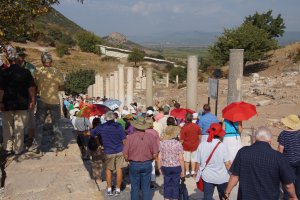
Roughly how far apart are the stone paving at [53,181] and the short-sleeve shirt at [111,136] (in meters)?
0.60

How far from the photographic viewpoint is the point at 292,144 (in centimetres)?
602

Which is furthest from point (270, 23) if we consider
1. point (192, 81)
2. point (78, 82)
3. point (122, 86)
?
point (192, 81)

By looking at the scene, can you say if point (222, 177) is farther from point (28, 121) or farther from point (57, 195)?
point (28, 121)

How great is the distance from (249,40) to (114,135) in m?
45.0

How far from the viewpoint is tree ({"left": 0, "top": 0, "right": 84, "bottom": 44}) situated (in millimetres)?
7215

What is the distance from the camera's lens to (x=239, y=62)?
1065 centimetres

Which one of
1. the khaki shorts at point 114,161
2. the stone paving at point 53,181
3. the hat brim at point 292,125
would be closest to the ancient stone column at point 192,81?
the stone paving at point 53,181

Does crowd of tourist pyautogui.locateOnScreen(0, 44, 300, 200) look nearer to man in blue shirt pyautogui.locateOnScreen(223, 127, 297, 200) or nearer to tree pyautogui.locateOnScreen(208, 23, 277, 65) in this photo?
man in blue shirt pyautogui.locateOnScreen(223, 127, 297, 200)

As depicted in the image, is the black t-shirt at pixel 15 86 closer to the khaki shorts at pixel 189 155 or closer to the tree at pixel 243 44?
the khaki shorts at pixel 189 155

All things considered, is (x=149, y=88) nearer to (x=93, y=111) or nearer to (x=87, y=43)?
(x=93, y=111)

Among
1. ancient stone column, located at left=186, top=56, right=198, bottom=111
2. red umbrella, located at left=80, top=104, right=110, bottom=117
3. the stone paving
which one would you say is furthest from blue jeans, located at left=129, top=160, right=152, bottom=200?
ancient stone column, located at left=186, top=56, right=198, bottom=111

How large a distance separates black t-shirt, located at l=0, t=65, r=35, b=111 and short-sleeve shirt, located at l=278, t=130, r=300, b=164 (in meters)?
4.51

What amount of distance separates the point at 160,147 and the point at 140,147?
57cm

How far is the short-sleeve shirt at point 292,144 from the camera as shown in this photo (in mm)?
6000
